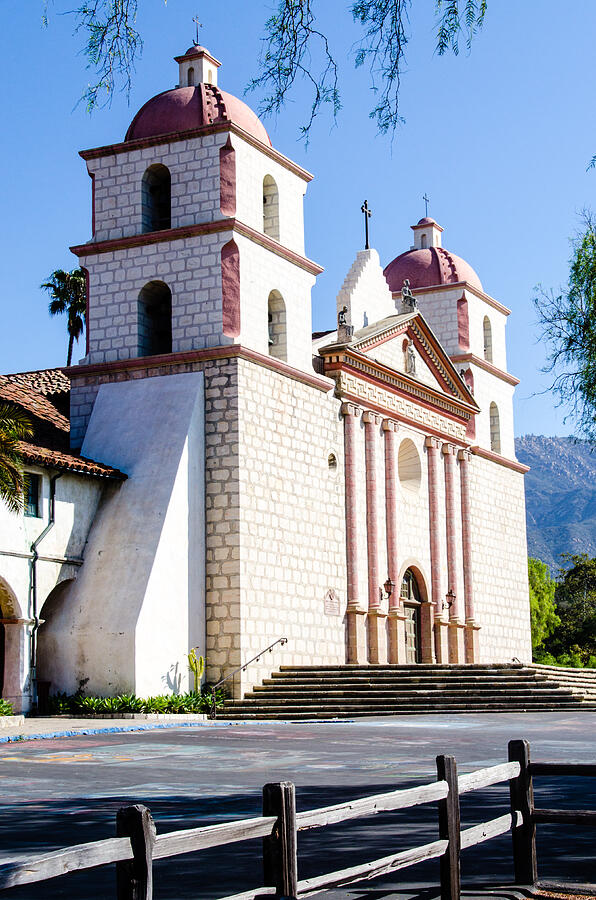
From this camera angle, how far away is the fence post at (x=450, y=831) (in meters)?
6.36

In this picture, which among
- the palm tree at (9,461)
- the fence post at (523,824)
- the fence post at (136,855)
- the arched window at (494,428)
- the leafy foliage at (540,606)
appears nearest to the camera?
the fence post at (136,855)

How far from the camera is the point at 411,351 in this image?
112 ft

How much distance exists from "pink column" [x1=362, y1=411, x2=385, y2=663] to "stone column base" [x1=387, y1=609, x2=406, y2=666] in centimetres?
80

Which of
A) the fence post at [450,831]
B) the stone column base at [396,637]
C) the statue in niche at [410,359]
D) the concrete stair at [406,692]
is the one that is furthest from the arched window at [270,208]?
the fence post at [450,831]

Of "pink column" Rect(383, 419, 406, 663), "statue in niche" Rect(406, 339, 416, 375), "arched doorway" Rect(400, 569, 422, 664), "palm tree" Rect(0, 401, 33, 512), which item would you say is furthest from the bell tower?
"arched doorway" Rect(400, 569, 422, 664)

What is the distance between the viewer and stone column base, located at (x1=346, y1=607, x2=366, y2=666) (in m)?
28.8

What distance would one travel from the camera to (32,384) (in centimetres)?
2934

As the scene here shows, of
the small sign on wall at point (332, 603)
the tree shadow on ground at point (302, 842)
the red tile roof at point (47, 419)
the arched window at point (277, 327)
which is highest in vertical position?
the arched window at point (277, 327)

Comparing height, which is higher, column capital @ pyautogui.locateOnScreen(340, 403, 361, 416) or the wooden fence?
column capital @ pyautogui.locateOnScreen(340, 403, 361, 416)

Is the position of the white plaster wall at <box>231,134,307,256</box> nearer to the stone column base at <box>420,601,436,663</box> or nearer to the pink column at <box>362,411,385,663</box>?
the pink column at <box>362,411,385,663</box>

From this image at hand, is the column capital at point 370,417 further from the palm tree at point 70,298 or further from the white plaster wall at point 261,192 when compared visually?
the palm tree at point 70,298

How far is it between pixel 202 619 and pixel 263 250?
8316 millimetres

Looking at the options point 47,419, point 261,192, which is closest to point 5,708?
point 47,419

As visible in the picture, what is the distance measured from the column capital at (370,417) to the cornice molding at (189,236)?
4.27 m
